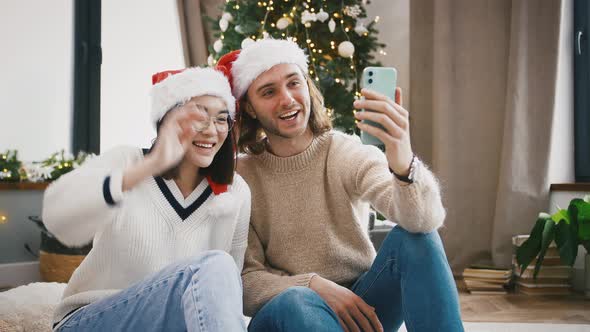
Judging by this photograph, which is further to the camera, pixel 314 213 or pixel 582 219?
pixel 582 219

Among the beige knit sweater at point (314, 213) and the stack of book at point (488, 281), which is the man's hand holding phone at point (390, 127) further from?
the stack of book at point (488, 281)

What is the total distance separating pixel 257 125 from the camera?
64.2 inches

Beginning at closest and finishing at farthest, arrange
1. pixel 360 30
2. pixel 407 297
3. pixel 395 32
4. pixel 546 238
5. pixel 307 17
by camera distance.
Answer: pixel 407 297, pixel 546 238, pixel 307 17, pixel 360 30, pixel 395 32

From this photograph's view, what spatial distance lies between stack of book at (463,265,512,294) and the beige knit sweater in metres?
1.83

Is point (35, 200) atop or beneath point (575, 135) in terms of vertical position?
beneath

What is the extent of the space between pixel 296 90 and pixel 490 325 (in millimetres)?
1468

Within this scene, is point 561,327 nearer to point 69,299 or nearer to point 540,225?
point 540,225

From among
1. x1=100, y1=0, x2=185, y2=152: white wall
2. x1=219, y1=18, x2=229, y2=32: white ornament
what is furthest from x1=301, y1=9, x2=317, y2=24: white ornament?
x1=100, y1=0, x2=185, y2=152: white wall

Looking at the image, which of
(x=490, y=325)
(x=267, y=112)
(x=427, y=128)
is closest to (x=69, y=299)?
(x=267, y=112)

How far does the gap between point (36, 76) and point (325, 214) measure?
108 inches

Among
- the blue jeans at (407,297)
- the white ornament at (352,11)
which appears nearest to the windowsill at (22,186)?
the white ornament at (352,11)

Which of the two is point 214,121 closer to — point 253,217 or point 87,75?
point 253,217

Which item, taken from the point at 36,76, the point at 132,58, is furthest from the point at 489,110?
the point at 36,76

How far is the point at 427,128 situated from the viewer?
3.70m
